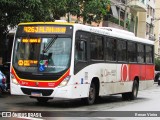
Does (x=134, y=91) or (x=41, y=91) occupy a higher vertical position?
(x=41, y=91)

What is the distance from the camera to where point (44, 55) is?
15805 millimetres

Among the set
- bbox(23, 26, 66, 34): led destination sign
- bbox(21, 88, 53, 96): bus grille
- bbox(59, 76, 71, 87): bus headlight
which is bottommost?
bbox(21, 88, 53, 96): bus grille

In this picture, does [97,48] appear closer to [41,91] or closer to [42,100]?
[42,100]

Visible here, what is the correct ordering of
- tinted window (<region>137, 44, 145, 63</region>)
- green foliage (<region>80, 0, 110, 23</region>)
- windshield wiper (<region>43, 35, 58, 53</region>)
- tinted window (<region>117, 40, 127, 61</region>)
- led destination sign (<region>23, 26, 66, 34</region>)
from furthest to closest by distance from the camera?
green foliage (<region>80, 0, 110, 23</region>)
tinted window (<region>137, 44, 145, 63</region>)
tinted window (<region>117, 40, 127, 61</region>)
led destination sign (<region>23, 26, 66, 34</region>)
windshield wiper (<region>43, 35, 58, 53</region>)

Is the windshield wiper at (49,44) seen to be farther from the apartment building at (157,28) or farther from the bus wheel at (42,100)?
the apartment building at (157,28)

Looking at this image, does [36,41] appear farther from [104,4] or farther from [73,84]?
[104,4]

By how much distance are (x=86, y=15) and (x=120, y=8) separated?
1285 inches

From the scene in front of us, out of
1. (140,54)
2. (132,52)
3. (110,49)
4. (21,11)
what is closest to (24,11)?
(21,11)

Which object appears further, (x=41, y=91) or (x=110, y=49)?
(x=110, y=49)

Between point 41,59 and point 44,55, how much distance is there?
0.17 metres

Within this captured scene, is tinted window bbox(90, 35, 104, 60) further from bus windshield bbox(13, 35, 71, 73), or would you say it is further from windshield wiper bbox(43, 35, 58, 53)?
windshield wiper bbox(43, 35, 58, 53)

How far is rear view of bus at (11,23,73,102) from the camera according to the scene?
614 inches

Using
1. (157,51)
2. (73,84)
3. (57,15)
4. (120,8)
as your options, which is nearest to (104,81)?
(73,84)

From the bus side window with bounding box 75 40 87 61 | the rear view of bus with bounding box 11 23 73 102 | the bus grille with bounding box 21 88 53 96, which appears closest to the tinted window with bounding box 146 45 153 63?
the bus side window with bounding box 75 40 87 61
